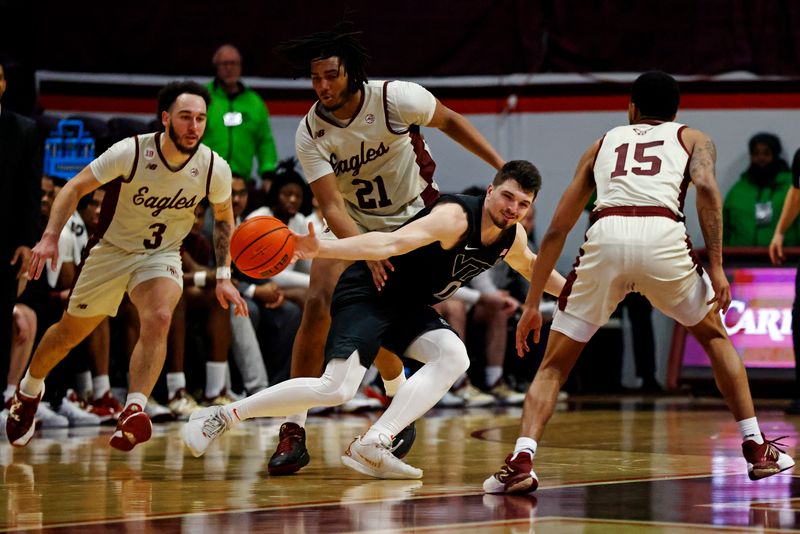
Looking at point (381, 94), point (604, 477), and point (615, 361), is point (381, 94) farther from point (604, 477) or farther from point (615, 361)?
point (615, 361)

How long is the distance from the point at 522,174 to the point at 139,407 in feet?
8.29

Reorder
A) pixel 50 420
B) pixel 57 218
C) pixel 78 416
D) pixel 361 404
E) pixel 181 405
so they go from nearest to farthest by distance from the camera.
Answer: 1. pixel 57 218
2. pixel 50 420
3. pixel 78 416
4. pixel 181 405
5. pixel 361 404

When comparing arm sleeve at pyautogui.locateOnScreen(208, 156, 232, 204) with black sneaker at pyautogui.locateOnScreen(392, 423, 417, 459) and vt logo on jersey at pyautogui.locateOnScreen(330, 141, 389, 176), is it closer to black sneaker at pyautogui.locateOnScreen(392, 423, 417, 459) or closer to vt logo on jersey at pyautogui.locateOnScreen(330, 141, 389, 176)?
vt logo on jersey at pyautogui.locateOnScreen(330, 141, 389, 176)

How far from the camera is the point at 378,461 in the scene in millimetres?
6066

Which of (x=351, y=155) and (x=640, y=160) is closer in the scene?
(x=640, y=160)

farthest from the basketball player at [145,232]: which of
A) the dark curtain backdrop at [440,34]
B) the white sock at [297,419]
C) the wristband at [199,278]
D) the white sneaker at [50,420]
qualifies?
the dark curtain backdrop at [440,34]

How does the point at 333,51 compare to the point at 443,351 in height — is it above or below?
above

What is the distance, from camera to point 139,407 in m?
7.08

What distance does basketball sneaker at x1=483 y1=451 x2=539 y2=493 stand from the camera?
5.46 m

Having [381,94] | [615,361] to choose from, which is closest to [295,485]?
[381,94]

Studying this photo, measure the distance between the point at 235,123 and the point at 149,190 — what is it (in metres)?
5.01

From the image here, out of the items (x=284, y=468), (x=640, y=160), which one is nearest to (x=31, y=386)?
(x=284, y=468)

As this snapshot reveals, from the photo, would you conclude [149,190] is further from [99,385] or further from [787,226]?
[787,226]

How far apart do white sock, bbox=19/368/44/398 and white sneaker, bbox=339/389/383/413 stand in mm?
3513
